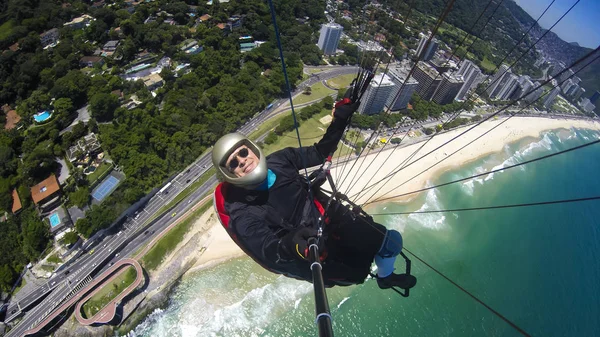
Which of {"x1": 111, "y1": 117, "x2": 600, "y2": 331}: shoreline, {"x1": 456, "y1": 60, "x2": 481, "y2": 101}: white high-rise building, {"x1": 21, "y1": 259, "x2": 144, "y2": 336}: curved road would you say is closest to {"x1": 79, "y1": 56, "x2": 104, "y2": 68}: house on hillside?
{"x1": 111, "y1": 117, "x2": 600, "y2": 331}: shoreline

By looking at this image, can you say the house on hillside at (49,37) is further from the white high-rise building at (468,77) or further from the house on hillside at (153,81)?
the white high-rise building at (468,77)

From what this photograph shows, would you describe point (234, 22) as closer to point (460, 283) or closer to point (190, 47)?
point (190, 47)

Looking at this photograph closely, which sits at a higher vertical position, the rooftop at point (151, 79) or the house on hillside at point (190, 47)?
the house on hillside at point (190, 47)

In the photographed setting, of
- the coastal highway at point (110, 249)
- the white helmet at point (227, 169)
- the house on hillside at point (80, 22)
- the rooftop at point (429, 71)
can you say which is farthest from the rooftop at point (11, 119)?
the rooftop at point (429, 71)

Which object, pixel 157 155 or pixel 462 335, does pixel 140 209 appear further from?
pixel 462 335

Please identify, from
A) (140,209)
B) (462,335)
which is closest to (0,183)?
(140,209)

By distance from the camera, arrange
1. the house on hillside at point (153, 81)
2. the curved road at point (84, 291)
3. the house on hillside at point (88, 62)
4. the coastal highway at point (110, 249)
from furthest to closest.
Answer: the house on hillside at point (88, 62) → the house on hillside at point (153, 81) → the coastal highway at point (110, 249) → the curved road at point (84, 291)

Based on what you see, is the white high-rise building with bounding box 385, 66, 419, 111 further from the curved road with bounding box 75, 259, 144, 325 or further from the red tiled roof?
the red tiled roof
